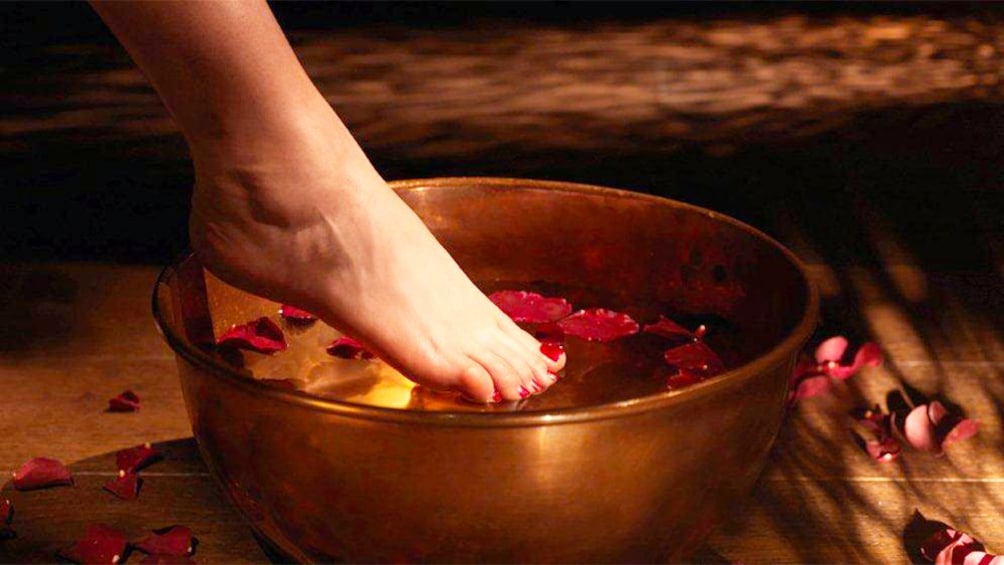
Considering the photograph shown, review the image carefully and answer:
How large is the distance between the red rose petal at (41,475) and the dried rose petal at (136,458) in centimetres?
4

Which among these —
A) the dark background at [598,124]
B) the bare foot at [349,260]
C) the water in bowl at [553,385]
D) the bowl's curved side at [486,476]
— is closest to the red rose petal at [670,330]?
the water in bowl at [553,385]

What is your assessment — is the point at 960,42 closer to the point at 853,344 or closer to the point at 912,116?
the point at 912,116

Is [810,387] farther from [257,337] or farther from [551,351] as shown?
[257,337]

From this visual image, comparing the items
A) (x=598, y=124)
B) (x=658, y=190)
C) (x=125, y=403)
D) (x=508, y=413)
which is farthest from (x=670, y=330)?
(x=598, y=124)

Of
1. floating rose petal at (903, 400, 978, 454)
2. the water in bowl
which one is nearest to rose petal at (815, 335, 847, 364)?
floating rose petal at (903, 400, 978, 454)

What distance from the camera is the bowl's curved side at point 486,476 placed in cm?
50

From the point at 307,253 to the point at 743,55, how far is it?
134cm

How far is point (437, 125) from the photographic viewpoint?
5.75 feet

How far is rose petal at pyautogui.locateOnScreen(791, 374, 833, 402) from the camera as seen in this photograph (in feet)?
3.18

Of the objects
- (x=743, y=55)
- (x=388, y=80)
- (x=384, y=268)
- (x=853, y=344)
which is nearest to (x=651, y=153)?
(x=743, y=55)

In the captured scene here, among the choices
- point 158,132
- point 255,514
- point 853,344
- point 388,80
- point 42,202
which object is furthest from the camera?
point 388,80

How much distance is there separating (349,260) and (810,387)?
0.47 m

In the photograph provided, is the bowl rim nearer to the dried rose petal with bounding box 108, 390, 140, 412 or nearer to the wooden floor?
the wooden floor

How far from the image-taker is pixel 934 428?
0.90m
